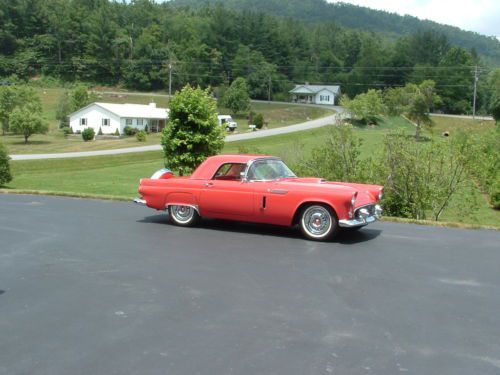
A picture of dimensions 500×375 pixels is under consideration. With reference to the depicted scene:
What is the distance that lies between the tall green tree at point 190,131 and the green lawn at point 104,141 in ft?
51.8

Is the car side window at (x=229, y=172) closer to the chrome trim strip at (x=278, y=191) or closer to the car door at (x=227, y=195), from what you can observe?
the car door at (x=227, y=195)

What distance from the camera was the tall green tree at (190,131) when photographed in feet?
78.6

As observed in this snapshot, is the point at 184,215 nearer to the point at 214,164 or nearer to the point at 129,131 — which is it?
the point at 214,164

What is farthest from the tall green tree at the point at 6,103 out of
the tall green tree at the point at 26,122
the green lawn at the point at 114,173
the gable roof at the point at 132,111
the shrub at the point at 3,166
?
the shrub at the point at 3,166

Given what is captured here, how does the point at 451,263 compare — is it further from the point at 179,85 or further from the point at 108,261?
the point at 179,85

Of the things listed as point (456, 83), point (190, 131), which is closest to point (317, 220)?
point (190, 131)

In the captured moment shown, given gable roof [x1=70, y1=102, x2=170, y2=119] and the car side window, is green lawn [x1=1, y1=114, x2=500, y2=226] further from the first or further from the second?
gable roof [x1=70, y1=102, x2=170, y2=119]

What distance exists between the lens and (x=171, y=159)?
25.0 metres

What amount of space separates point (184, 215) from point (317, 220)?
2658 mm

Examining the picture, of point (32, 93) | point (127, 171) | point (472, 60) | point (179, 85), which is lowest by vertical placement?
point (127, 171)

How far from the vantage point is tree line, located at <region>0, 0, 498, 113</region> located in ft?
382

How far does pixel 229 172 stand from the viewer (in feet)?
32.7

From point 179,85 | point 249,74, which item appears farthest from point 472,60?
point 179,85

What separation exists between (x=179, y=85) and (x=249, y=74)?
50.3 ft
